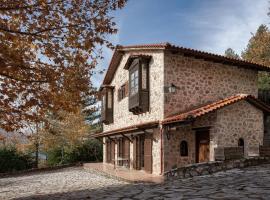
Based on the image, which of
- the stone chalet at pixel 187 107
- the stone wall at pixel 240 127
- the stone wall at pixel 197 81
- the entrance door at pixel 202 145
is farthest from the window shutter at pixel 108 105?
the stone wall at pixel 240 127

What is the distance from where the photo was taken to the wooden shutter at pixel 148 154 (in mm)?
18788

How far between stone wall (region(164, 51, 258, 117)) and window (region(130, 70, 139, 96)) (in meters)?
2.60

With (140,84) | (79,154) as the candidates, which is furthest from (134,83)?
(79,154)

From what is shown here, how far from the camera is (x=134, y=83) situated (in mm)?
20750

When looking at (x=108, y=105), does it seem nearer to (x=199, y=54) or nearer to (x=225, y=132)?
(x=199, y=54)

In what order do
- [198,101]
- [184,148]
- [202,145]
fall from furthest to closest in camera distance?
[198,101] < [184,148] < [202,145]

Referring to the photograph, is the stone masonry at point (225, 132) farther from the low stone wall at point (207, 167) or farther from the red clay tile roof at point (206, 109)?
the low stone wall at point (207, 167)

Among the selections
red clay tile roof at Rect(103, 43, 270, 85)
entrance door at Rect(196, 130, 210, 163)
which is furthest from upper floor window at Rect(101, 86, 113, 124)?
entrance door at Rect(196, 130, 210, 163)

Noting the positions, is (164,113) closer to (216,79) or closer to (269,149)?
(216,79)

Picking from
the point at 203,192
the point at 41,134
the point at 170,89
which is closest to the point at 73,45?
the point at 203,192

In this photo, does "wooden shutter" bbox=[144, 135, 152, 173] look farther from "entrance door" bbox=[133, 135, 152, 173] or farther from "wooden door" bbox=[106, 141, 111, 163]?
"wooden door" bbox=[106, 141, 111, 163]

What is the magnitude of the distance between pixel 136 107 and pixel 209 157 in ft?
17.5

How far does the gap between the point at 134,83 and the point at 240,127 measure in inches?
258

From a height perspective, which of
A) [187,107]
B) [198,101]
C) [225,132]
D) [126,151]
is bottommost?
[126,151]
